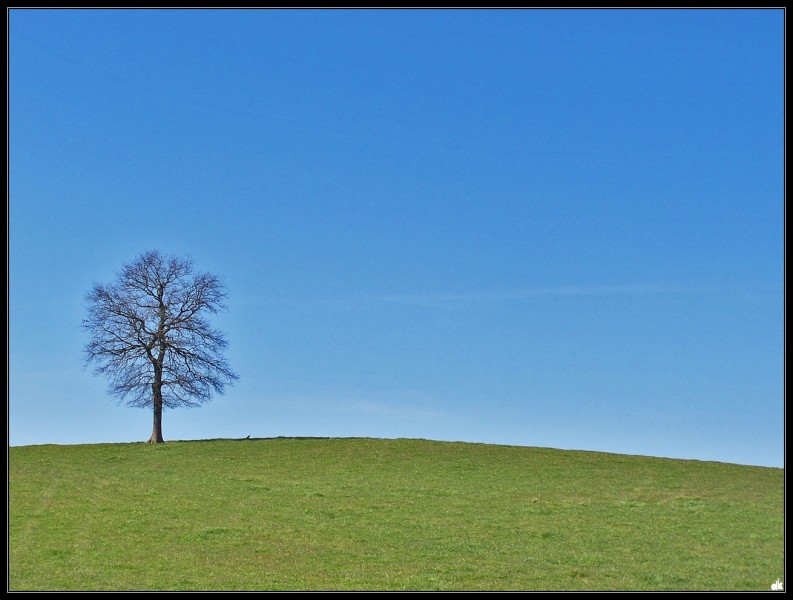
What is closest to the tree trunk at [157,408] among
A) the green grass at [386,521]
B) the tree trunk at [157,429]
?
the tree trunk at [157,429]

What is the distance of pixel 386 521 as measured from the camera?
3053 centimetres

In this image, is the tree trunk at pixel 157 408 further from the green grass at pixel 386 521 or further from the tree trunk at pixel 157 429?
the green grass at pixel 386 521

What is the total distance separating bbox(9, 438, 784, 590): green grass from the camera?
22062 mm

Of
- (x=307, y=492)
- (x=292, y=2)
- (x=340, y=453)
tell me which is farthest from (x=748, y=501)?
(x=292, y=2)

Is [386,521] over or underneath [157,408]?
underneath

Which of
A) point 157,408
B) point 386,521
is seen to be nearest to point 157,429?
point 157,408

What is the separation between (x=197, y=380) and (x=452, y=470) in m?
20.9

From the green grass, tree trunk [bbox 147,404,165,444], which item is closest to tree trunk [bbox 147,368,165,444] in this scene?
tree trunk [bbox 147,404,165,444]

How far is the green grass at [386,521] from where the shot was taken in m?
Result: 22.1

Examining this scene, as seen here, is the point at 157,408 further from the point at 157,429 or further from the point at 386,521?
the point at 386,521

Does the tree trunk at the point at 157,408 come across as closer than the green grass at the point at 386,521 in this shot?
No

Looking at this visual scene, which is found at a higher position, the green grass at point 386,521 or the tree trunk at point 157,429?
the tree trunk at point 157,429

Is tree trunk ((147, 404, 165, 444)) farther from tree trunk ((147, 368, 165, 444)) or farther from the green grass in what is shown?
the green grass

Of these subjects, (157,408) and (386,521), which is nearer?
(386,521)
